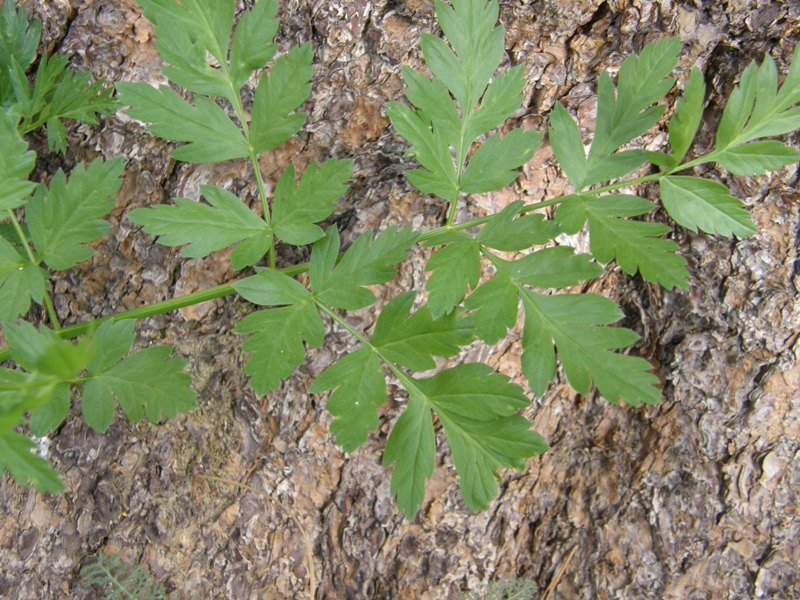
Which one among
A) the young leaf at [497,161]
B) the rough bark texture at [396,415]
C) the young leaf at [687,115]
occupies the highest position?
the young leaf at [687,115]

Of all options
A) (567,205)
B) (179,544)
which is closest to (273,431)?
(179,544)

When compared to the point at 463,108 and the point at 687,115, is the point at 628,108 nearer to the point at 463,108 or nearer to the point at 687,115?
the point at 687,115

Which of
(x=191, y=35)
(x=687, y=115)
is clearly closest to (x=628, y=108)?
(x=687, y=115)

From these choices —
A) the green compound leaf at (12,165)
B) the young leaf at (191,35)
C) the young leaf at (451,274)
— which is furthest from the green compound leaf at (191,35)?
the young leaf at (451,274)

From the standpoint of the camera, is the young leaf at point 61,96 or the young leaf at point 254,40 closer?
the young leaf at point 254,40

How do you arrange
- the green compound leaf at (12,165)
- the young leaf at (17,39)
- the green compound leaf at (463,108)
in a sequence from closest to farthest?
the green compound leaf at (12,165)
the green compound leaf at (463,108)
the young leaf at (17,39)

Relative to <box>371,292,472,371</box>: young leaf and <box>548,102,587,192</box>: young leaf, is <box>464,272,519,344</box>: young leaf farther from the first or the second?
<box>548,102,587,192</box>: young leaf

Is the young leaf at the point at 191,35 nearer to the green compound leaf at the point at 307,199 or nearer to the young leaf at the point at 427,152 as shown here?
the green compound leaf at the point at 307,199
